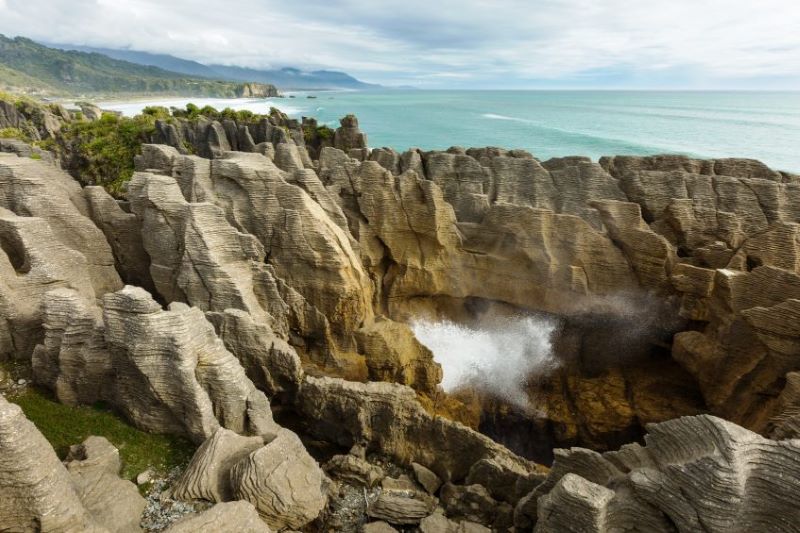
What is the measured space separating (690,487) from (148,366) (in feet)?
40.0

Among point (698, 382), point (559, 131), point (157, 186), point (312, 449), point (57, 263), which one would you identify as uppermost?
point (559, 131)

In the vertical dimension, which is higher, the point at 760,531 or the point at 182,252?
the point at 182,252

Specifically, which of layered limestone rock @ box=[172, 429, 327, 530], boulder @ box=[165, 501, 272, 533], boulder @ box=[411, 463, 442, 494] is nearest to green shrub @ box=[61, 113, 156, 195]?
layered limestone rock @ box=[172, 429, 327, 530]

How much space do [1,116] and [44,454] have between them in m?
66.9

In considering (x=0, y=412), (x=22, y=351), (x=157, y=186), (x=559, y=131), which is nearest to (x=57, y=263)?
(x=22, y=351)

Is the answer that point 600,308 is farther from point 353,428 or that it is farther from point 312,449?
point 312,449

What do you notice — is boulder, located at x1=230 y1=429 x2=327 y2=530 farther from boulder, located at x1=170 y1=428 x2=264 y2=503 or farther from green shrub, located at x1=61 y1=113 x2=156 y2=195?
green shrub, located at x1=61 y1=113 x2=156 y2=195

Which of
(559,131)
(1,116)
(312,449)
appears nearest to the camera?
(312,449)

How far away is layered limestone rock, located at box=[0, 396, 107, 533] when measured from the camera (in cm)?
839

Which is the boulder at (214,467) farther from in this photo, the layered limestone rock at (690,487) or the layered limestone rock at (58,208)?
the layered limestone rock at (58,208)

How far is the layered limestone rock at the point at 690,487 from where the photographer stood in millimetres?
7809

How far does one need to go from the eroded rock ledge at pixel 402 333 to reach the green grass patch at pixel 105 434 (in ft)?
1.20

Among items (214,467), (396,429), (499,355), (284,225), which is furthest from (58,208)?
(499,355)

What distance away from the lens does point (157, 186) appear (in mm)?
16141
